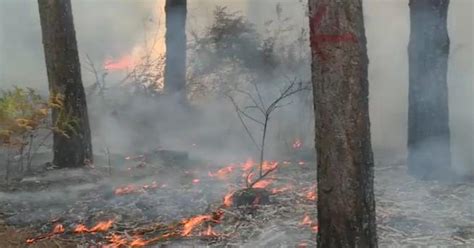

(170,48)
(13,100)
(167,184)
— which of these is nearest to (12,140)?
(13,100)

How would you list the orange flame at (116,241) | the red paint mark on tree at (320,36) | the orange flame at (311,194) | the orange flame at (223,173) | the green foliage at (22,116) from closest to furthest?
the red paint mark on tree at (320,36)
the orange flame at (116,241)
the orange flame at (311,194)
the green foliage at (22,116)
the orange flame at (223,173)

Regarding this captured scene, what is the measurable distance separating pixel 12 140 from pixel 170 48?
4.38 meters

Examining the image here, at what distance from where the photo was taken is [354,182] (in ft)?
13.0

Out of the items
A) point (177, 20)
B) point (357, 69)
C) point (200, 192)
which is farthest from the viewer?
point (177, 20)

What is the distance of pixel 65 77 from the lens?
8109 millimetres

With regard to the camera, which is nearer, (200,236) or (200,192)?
(200,236)

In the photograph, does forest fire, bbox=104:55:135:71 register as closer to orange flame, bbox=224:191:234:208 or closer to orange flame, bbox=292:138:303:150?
orange flame, bbox=292:138:303:150

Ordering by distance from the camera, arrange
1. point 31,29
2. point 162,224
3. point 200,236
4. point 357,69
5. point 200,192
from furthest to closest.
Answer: point 31,29 → point 200,192 → point 162,224 → point 200,236 → point 357,69

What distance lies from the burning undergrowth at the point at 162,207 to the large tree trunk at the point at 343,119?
1.21m

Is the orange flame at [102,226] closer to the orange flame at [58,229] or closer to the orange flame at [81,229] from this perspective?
the orange flame at [81,229]

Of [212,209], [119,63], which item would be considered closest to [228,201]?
[212,209]

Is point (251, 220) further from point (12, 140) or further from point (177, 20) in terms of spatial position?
point (177, 20)

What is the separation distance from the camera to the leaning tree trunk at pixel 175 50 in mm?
11219

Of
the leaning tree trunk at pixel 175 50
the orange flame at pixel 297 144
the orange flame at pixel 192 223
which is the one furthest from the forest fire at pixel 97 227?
the leaning tree trunk at pixel 175 50
